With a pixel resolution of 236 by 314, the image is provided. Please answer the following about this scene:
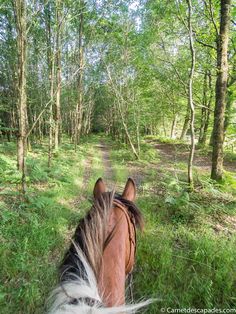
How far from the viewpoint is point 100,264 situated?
1.15m

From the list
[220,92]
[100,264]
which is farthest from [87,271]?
[220,92]

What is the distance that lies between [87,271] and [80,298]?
0.13 meters

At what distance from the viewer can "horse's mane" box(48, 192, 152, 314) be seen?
0.88 metres

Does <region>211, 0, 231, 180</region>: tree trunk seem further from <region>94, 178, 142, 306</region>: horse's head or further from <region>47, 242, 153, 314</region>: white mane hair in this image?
<region>47, 242, 153, 314</region>: white mane hair

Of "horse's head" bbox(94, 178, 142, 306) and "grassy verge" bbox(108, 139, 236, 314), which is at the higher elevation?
"horse's head" bbox(94, 178, 142, 306)

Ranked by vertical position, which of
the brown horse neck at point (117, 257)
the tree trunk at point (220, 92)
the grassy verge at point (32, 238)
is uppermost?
the tree trunk at point (220, 92)

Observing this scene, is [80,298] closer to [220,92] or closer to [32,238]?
[32,238]

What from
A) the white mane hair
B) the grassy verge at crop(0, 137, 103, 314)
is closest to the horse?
the white mane hair

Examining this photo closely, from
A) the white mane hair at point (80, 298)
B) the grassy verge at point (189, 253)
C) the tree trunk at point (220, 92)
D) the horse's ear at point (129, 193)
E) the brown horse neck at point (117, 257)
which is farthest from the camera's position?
the tree trunk at point (220, 92)

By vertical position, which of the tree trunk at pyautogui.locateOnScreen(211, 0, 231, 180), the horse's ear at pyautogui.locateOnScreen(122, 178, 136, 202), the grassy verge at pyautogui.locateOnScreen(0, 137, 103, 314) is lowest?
the grassy verge at pyautogui.locateOnScreen(0, 137, 103, 314)

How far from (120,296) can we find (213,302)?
1762 millimetres

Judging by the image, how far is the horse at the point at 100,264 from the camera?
3.01 ft

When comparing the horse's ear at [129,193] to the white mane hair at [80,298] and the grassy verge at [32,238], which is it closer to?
the white mane hair at [80,298]

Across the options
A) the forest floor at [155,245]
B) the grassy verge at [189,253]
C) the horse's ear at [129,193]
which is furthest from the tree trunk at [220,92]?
the horse's ear at [129,193]
